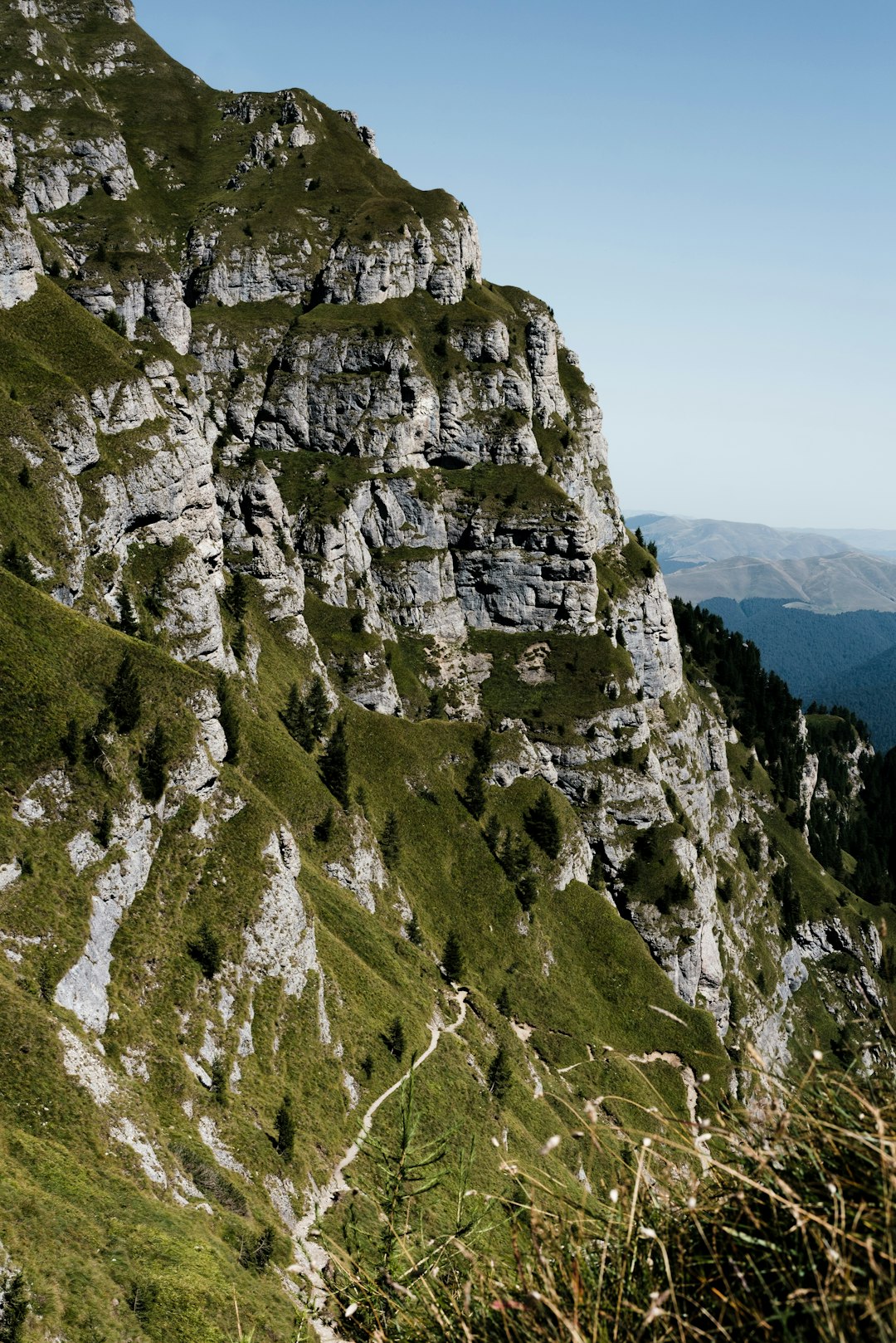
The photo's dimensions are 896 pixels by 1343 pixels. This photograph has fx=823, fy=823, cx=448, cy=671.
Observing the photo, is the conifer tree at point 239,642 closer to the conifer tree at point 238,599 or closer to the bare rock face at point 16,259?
the conifer tree at point 238,599

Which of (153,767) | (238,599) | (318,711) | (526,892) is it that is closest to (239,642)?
(238,599)

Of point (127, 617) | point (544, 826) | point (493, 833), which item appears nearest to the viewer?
point (127, 617)

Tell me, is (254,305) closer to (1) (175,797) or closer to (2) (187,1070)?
(1) (175,797)

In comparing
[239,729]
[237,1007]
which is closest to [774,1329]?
[237,1007]

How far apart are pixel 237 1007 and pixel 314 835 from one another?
3627 centimetres

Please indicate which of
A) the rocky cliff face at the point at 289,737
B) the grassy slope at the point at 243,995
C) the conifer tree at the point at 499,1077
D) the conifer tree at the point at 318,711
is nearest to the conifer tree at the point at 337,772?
the rocky cliff face at the point at 289,737

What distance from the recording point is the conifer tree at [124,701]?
230ft

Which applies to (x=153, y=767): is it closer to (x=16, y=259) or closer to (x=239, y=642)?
(x=239, y=642)

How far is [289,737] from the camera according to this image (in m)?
114

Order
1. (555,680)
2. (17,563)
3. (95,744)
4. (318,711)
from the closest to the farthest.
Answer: (95,744) → (17,563) → (318,711) → (555,680)

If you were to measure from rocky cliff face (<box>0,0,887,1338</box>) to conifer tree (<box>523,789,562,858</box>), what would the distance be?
161cm

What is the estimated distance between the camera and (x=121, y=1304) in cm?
3719

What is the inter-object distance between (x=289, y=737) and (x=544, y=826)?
5072 centimetres

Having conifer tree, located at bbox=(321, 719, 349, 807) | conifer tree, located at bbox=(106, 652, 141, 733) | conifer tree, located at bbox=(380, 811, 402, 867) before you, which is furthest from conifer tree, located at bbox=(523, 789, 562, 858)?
conifer tree, located at bbox=(106, 652, 141, 733)
